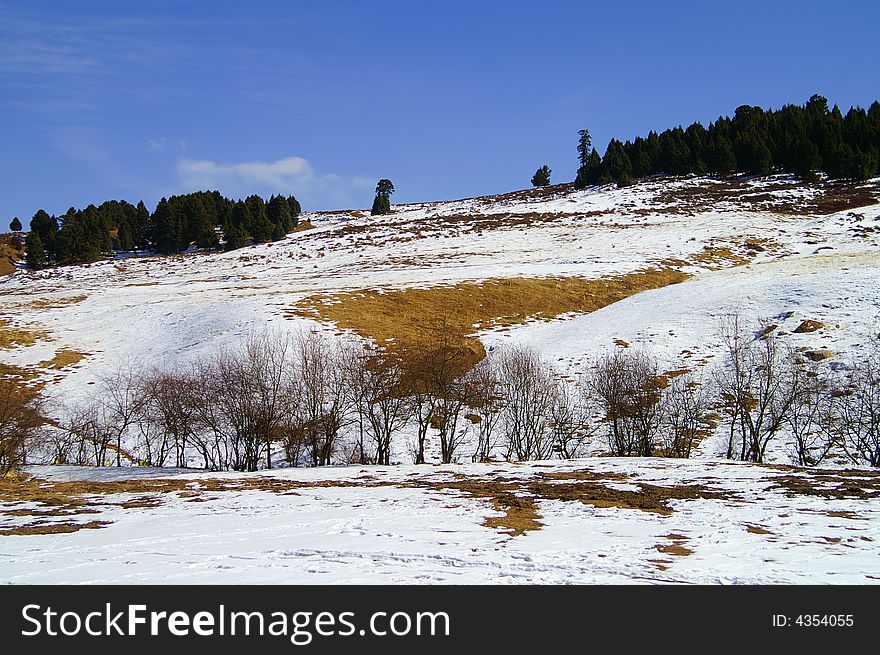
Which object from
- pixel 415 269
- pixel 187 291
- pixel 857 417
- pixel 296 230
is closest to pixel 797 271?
pixel 857 417

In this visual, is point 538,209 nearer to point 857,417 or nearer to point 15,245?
point 857,417

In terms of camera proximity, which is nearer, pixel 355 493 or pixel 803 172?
pixel 355 493

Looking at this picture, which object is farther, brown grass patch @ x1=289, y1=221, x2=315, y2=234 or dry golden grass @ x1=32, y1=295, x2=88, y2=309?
brown grass patch @ x1=289, y1=221, x2=315, y2=234

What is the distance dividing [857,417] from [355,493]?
2374cm

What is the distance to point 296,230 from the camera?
4286 inches

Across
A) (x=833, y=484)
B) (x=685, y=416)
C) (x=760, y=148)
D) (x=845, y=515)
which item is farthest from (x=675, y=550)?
(x=760, y=148)

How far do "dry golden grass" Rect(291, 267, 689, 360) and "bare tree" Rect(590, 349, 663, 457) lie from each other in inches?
427

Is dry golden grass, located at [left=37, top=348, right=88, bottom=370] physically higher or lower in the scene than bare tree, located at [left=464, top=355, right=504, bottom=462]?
higher

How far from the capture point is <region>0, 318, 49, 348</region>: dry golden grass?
39.5 meters

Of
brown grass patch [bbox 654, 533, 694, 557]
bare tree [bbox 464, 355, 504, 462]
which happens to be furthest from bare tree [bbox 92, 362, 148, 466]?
brown grass patch [bbox 654, 533, 694, 557]

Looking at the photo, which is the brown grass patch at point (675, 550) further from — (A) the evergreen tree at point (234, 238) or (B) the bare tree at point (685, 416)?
(A) the evergreen tree at point (234, 238)

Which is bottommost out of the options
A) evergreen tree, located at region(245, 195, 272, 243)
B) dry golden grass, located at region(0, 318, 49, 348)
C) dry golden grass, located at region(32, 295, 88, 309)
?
dry golden grass, located at region(0, 318, 49, 348)

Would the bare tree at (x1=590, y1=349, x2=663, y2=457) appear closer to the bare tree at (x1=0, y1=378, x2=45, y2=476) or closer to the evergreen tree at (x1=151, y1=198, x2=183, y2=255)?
the bare tree at (x1=0, y1=378, x2=45, y2=476)

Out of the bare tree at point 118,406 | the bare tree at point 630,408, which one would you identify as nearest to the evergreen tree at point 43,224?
the bare tree at point 118,406
